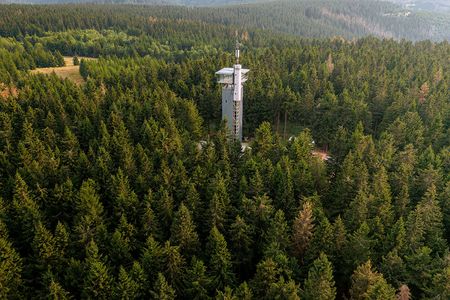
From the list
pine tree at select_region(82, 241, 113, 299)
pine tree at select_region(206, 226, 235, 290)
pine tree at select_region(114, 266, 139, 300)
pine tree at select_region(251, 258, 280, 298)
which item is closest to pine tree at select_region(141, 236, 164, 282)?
pine tree at select_region(114, 266, 139, 300)

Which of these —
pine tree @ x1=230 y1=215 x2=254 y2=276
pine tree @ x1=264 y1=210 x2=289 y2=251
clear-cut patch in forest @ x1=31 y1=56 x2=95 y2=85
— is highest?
pine tree @ x1=264 y1=210 x2=289 y2=251

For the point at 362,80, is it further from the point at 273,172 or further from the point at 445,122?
the point at 273,172

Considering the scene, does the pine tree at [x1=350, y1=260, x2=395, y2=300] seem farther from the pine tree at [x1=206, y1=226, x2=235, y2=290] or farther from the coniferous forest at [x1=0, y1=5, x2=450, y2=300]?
the pine tree at [x1=206, y1=226, x2=235, y2=290]

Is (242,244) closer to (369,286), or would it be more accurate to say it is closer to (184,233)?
(184,233)

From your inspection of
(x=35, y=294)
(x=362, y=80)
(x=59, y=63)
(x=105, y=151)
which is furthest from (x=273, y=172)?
(x=59, y=63)

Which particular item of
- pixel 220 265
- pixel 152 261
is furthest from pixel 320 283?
pixel 152 261
